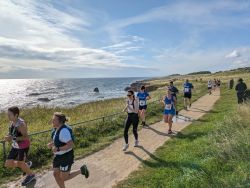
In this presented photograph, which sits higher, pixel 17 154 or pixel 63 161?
pixel 63 161

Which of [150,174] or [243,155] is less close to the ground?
[243,155]

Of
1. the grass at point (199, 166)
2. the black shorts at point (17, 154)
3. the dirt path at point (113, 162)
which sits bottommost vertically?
the dirt path at point (113, 162)

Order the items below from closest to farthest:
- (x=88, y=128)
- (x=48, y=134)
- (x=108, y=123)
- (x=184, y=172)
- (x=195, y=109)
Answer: (x=184, y=172) < (x=48, y=134) < (x=88, y=128) < (x=108, y=123) < (x=195, y=109)

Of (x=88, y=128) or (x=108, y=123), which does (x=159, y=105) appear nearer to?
(x=108, y=123)

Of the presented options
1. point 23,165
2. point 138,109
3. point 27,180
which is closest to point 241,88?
point 138,109

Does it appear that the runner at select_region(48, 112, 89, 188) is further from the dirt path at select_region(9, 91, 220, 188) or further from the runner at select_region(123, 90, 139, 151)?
the runner at select_region(123, 90, 139, 151)

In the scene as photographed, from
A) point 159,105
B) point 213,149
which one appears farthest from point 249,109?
point 159,105

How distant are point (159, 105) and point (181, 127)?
24.9ft

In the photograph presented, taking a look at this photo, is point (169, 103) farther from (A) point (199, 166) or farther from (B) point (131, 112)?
(A) point (199, 166)

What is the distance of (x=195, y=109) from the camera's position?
2412 cm

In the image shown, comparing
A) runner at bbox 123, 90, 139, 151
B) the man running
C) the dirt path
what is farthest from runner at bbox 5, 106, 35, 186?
the man running

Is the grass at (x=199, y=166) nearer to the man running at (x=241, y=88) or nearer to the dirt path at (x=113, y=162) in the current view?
the dirt path at (x=113, y=162)

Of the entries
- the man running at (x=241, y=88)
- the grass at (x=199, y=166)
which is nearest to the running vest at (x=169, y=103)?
the grass at (x=199, y=166)

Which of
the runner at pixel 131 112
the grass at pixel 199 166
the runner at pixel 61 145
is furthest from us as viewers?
the runner at pixel 131 112
